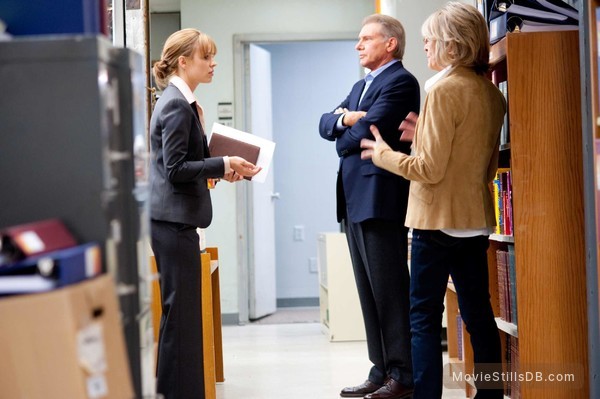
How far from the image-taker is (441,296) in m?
2.49

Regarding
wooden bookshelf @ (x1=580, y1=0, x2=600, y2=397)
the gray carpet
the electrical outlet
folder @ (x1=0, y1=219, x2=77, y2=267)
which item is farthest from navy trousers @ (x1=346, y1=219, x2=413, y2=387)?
the electrical outlet

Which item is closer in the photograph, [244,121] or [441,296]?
[441,296]

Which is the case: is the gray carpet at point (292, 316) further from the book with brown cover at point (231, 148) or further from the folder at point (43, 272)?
the folder at point (43, 272)

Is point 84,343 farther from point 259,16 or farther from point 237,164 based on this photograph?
point 259,16

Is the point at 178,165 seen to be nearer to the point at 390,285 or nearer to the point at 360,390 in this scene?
the point at 390,285

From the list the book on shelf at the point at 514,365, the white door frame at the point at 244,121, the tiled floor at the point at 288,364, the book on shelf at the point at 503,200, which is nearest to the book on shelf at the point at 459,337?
the tiled floor at the point at 288,364

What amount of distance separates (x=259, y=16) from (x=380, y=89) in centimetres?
311

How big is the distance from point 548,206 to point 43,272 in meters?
1.82

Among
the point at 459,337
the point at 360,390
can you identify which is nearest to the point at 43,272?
the point at 360,390

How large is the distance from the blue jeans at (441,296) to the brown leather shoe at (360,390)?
0.61 meters

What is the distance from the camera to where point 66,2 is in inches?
53.7

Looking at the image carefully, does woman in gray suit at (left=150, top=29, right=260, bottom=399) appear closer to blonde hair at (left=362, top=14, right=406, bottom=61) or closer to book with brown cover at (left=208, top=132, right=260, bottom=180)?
book with brown cover at (left=208, top=132, right=260, bottom=180)

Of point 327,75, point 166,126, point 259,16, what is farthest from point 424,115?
point 327,75

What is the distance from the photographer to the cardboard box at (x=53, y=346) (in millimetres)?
1044
